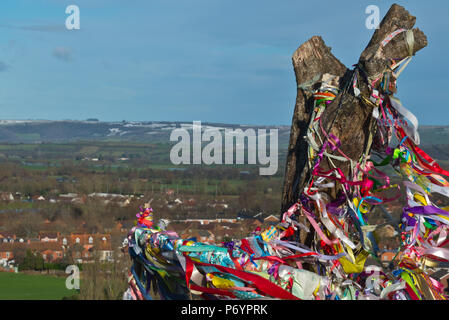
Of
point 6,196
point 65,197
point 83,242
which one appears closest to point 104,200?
point 65,197

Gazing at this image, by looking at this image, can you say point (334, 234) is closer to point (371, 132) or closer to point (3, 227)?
point (371, 132)

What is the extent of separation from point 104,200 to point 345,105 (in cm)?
5934

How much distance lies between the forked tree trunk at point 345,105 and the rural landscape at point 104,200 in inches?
16.1

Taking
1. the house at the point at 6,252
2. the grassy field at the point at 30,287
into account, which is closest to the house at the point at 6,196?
the house at the point at 6,252

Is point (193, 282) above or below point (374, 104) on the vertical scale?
below

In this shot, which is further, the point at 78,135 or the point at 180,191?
the point at 78,135

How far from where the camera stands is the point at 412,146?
2738 millimetres

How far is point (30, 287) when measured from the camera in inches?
1235

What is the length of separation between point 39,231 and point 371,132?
185 feet

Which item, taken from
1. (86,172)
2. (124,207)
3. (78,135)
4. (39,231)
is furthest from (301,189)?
(78,135)

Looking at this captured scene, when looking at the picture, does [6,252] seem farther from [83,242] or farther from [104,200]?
[104,200]

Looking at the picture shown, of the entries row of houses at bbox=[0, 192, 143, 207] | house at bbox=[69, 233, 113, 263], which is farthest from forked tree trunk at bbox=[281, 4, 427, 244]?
row of houses at bbox=[0, 192, 143, 207]

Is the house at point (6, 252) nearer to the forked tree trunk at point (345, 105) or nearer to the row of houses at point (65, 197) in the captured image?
the row of houses at point (65, 197)

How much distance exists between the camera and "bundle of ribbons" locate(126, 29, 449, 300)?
2.51 m
